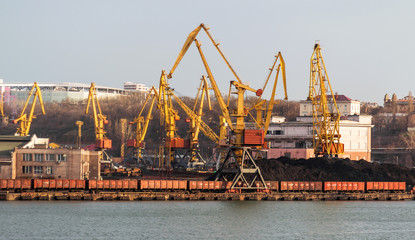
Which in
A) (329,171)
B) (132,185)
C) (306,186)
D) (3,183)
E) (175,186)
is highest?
(329,171)

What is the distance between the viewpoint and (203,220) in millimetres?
88500

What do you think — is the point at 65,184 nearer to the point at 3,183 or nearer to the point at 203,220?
the point at 3,183

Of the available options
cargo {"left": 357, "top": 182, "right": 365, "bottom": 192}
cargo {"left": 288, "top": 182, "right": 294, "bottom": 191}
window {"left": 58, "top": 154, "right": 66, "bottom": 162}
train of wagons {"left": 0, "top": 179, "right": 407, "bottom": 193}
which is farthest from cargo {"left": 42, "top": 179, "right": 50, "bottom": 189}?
cargo {"left": 357, "top": 182, "right": 365, "bottom": 192}

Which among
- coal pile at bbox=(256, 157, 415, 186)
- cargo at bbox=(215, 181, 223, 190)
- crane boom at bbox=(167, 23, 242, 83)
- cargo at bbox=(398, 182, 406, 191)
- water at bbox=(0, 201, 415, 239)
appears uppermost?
crane boom at bbox=(167, 23, 242, 83)

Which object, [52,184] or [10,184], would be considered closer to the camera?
[10,184]

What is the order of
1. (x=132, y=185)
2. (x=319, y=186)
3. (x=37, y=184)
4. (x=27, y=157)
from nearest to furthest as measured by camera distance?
(x=37, y=184) < (x=132, y=185) < (x=27, y=157) < (x=319, y=186)

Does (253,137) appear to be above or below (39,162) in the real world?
above

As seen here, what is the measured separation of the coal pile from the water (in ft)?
51.8

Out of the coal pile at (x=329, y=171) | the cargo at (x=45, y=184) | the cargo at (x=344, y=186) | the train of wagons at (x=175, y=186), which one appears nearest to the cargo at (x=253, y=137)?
the train of wagons at (x=175, y=186)

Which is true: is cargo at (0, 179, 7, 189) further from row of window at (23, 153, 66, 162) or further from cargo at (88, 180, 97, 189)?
row of window at (23, 153, 66, 162)

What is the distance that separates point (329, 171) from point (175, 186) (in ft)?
94.5

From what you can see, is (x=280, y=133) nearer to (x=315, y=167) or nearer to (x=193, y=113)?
(x=193, y=113)

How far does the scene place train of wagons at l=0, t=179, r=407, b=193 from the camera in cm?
10331

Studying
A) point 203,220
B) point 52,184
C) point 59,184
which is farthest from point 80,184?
point 203,220
